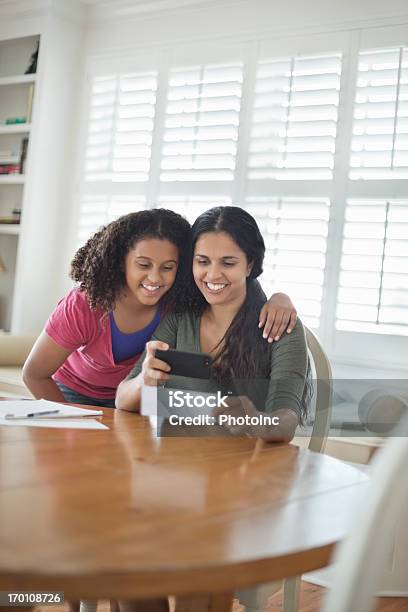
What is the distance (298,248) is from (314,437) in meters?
1.94

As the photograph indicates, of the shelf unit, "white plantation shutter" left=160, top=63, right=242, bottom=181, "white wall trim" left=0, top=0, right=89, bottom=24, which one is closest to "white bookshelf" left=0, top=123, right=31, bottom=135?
the shelf unit

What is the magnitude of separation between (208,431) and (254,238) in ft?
2.24

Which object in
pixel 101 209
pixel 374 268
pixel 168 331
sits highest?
pixel 101 209

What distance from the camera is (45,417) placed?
1604 mm

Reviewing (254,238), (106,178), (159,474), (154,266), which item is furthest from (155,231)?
(106,178)

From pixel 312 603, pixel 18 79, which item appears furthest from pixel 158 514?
pixel 18 79

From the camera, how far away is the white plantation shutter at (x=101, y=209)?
4414 mm

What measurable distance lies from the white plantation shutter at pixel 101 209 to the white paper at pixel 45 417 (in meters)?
2.74

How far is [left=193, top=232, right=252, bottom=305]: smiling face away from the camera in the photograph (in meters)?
2.01

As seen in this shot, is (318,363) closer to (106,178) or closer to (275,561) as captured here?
(275,561)

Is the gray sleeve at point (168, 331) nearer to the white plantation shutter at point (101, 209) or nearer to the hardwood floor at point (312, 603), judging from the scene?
the hardwood floor at point (312, 603)

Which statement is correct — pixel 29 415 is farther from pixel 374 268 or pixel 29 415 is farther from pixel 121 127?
pixel 121 127

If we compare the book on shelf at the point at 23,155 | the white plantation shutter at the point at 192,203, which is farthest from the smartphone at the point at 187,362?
the book on shelf at the point at 23,155

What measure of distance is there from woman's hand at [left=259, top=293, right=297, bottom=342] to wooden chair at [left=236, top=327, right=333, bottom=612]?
109 mm
